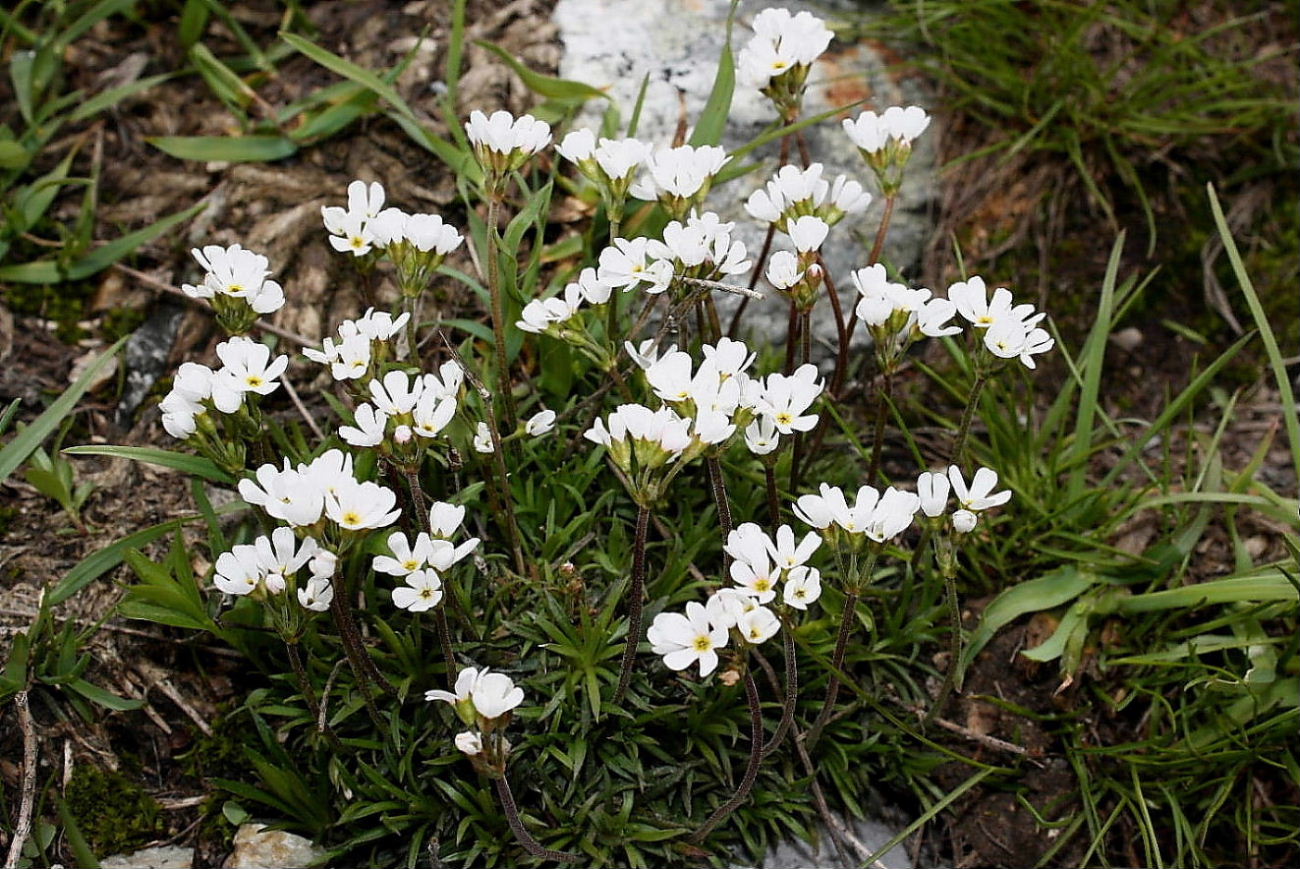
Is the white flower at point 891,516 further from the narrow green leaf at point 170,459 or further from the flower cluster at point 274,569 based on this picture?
the narrow green leaf at point 170,459

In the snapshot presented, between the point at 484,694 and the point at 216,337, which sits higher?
the point at 484,694

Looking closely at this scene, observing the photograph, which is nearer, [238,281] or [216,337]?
[238,281]

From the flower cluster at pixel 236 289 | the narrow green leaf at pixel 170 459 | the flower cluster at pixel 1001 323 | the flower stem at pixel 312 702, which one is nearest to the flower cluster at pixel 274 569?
the flower stem at pixel 312 702

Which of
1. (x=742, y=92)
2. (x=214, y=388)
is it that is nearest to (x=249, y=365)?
(x=214, y=388)

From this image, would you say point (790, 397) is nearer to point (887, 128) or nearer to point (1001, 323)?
point (1001, 323)

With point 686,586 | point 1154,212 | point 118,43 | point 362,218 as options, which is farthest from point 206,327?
point 1154,212

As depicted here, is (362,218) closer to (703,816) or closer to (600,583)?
(600,583)

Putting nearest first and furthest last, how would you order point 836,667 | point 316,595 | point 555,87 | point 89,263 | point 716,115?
point 316,595 < point 836,667 < point 716,115 < point 89,263 < point 555,87
